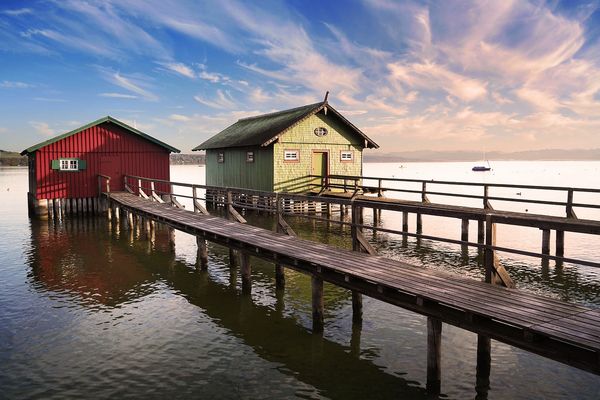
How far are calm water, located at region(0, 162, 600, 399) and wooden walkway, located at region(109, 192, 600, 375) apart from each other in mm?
1293

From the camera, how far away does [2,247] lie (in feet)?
65.0

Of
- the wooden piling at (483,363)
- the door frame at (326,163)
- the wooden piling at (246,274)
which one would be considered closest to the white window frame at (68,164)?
the door frame at (326,163)

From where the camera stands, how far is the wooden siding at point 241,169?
29.9 m

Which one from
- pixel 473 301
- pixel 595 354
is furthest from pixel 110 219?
pixel 595 354

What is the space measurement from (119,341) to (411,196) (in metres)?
52.1

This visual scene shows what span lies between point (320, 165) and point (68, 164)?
15060 mm

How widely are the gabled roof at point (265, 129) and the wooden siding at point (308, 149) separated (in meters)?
0.59

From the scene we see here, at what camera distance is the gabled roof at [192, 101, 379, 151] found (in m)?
29.4

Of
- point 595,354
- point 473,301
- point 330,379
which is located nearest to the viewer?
point 595,354

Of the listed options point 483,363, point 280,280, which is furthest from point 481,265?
point 483,363

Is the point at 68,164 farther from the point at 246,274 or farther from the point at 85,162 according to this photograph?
the point at 246,274

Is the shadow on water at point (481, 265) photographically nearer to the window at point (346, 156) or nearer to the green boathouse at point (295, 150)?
the green boathouse at point (295, 150)

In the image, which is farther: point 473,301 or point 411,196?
point 411,196

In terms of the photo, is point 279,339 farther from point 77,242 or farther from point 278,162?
point 278,162
